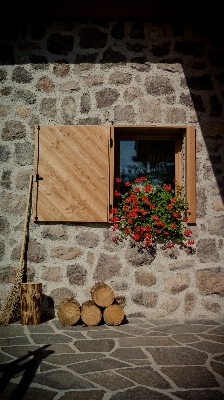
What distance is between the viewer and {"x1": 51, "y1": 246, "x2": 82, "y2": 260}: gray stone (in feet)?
13.1

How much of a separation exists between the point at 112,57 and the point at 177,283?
3.15 meters

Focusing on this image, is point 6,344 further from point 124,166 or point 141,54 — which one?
point 141,54

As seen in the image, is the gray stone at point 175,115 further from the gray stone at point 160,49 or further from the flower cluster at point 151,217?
the flower cluster at point 151,217

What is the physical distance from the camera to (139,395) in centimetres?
200

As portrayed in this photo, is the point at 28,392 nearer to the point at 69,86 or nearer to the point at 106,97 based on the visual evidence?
the point at 106,97

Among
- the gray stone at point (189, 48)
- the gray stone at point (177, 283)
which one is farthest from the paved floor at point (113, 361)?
the gray stone at point (189, 48)

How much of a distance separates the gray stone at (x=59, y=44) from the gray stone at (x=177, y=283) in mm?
3362

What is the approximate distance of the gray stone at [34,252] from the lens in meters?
4.03

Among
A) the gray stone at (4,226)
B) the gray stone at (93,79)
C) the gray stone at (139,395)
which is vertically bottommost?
the gray stone at (139,395)

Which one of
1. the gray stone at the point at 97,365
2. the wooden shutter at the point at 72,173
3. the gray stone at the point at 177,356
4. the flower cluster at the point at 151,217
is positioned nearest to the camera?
the gray stone at the point at 97,365

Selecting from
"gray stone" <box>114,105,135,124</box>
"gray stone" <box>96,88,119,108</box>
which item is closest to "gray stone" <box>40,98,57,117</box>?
"gray stone" <box>96,88,119,108</box>

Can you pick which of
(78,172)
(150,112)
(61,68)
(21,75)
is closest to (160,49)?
(150,112)

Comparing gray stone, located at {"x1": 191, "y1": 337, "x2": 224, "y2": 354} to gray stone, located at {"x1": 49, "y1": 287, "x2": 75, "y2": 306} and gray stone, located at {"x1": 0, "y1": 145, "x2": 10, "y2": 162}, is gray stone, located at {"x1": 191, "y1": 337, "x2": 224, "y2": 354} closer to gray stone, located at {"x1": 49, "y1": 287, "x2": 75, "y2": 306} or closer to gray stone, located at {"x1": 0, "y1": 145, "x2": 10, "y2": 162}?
gray stone, located at {"x1": 49, "y1": 287, "x2": 75, "y2": 306}

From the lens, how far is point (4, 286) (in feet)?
13.2
